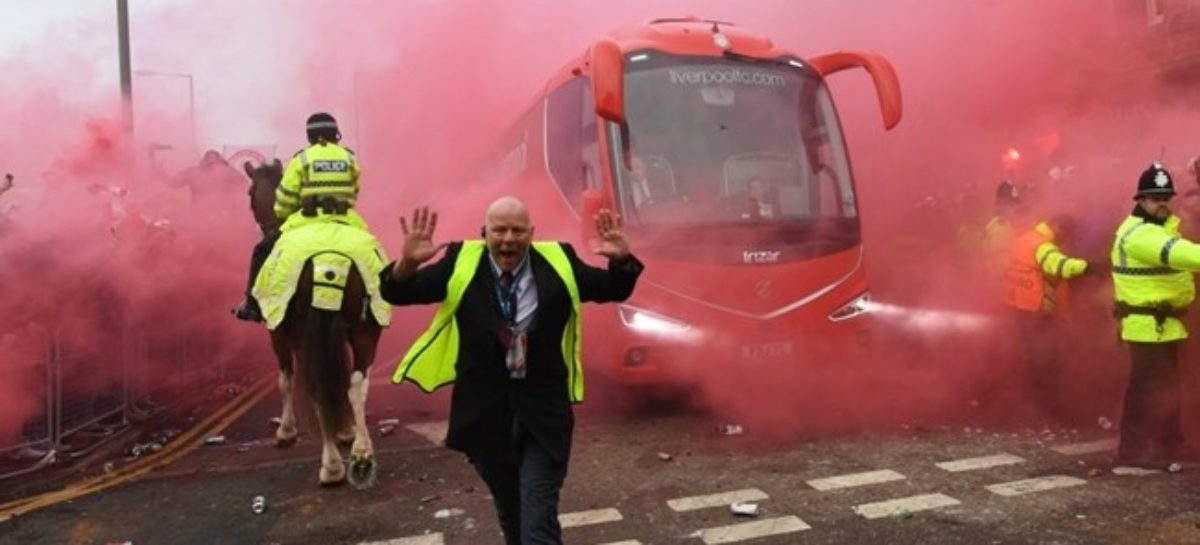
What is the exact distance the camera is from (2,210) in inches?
242

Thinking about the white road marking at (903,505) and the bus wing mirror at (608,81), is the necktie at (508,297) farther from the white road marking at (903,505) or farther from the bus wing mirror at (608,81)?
the bus wing mirror at (608,81)

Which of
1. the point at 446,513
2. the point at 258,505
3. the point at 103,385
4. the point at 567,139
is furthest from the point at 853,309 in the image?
the point at 103,385

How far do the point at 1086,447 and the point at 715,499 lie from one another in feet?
8.19

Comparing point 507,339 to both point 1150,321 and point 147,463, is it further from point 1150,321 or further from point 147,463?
point 147,463

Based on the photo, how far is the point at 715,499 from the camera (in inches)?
188

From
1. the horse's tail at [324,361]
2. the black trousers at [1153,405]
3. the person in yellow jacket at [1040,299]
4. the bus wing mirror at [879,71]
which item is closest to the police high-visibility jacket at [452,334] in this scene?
the horse's tail at [324,361]

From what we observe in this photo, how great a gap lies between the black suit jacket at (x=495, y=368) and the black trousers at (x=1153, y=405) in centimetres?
361

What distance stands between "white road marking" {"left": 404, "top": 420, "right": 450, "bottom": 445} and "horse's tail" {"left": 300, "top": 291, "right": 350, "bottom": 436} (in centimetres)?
129

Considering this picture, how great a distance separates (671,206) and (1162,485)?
3.37m

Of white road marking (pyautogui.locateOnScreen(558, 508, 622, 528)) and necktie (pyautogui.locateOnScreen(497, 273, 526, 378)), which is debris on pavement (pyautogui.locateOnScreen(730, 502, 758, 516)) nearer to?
white road marking (pyautogui.locateOnScreen(558, 508, 622, 528))

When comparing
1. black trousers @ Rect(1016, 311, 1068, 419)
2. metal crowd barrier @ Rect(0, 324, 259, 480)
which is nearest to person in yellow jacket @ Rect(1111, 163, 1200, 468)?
black trousers @ Rect(1016, 311, 1068, 419)

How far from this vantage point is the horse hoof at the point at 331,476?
511 centimetres

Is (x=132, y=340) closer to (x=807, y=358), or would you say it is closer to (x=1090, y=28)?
(x=807, y=358)

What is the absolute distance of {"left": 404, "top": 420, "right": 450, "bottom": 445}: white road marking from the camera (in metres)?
6.31
